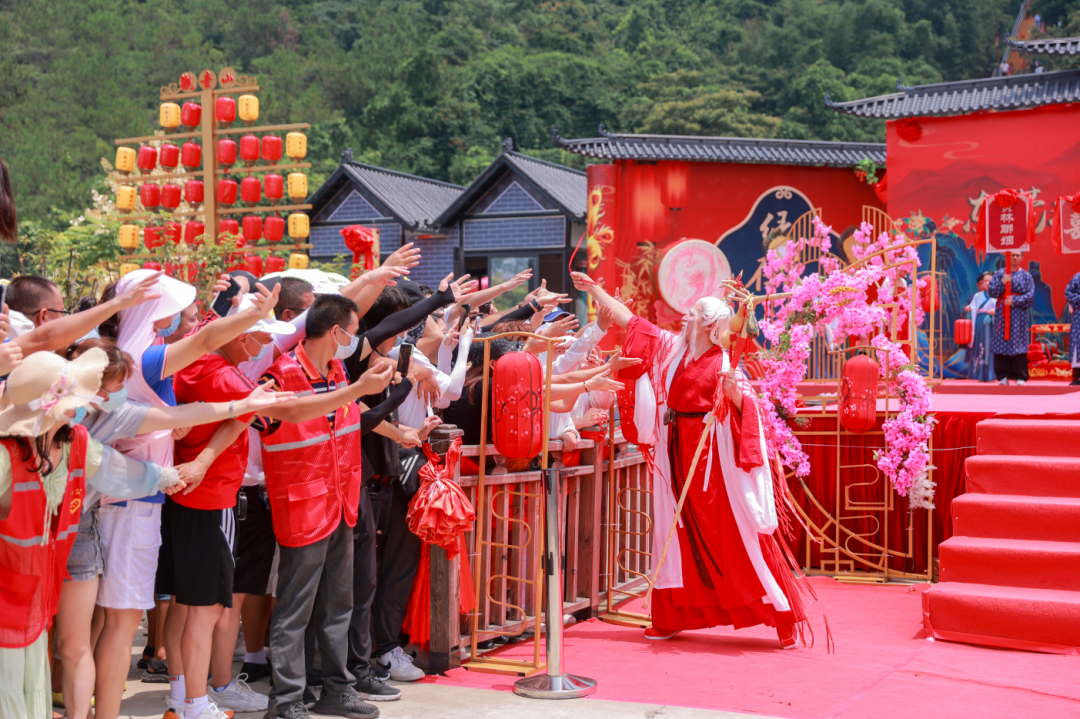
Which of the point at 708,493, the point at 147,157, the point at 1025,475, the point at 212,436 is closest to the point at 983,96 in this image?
the point at 1025,475

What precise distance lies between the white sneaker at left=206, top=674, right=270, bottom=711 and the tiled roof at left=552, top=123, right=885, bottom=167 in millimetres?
10820

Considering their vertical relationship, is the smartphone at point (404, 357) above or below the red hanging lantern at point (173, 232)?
below

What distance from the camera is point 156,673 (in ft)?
12.5

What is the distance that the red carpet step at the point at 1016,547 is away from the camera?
14.6 feet

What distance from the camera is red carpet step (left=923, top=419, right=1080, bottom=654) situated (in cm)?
444

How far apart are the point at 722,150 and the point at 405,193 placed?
8.97m

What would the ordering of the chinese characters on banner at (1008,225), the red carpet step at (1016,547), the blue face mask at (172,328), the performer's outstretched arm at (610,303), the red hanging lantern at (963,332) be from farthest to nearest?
the red hanging lantern at (963,332) → the chinese characters on banner at (1008,225) → the performer's outstretched arm at (610,303) → the red carpet step at (1016,547) → the blue face mask at (172,328)

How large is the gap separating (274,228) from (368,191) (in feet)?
15.8

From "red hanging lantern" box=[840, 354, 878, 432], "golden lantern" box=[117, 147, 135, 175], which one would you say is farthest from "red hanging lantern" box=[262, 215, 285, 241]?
"red hanging lantern" box=[840, 354, 878, 432]

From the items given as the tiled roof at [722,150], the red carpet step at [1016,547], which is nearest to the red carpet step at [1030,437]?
the red carpet step at [1016,547]

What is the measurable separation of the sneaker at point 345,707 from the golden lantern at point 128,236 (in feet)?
42.4

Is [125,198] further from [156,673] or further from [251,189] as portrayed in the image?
[156,673]

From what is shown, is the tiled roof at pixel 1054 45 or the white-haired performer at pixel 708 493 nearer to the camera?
the white-haired performer at pixel 708 493

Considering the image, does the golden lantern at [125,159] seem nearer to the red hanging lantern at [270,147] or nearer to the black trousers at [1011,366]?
the red hanging lantern at [270,147]
